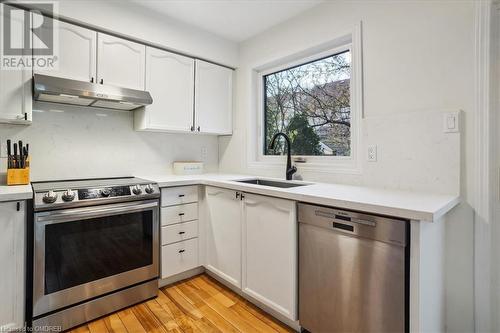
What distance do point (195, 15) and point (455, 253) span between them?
8.84ft

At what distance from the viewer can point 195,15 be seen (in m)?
2.38

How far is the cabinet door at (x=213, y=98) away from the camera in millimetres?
2711

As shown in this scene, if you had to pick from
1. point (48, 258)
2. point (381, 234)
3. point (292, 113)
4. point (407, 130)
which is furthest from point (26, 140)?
point (407, 130)

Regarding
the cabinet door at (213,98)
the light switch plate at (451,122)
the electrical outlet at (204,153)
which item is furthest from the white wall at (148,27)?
the light switch plate at (451,122)

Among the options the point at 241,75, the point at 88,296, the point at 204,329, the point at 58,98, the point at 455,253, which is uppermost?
the point at 241,75

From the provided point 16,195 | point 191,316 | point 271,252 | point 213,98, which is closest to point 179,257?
point 191,316

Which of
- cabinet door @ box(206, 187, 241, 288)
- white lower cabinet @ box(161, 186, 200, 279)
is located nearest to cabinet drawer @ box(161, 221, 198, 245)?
white lower cabinet @ box(161, 186, 200, 279)

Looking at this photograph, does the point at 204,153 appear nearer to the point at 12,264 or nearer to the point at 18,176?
the point at 18,176

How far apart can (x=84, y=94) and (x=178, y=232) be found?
→ 1.28m

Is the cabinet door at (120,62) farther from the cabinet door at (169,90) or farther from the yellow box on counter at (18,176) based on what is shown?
Answer: the yellow box on counter at (18,176)

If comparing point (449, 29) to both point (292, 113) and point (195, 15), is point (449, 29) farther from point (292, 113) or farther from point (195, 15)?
point (195, 15)

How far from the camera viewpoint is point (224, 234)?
215cm

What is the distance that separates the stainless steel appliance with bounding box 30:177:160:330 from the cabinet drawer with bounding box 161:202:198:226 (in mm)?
104

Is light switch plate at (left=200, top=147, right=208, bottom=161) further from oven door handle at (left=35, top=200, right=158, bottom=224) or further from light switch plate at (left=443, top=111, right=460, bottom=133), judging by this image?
light switch plate at (left=443, top=111, right=460, bottom=133)
